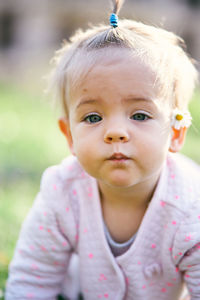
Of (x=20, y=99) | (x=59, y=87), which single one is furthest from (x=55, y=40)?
(x=59, y=87)

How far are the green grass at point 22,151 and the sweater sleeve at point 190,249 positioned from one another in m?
0.46

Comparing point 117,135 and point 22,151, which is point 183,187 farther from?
point 22,151

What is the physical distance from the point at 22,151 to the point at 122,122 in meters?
2.80

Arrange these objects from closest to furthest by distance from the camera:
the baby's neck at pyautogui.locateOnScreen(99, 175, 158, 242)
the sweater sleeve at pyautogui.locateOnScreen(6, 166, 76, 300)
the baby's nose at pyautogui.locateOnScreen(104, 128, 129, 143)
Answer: the baby's nose at pyautogui.locateOnScreen(104, 128, 129, 143) < the baby's neck at pyautogui.locateOnScreen(99, 175, 158, 242) < the sweater sleeve at pyautogui.locateOnScreen(6, 166, 76, 300)

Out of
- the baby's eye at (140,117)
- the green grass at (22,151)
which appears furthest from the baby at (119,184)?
the green grass at (22,151)

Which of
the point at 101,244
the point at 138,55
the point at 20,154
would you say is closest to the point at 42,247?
the point at 101,244

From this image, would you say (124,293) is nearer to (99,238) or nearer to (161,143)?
(99,238)

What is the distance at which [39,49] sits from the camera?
32.5ft

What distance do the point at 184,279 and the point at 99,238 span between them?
43cm

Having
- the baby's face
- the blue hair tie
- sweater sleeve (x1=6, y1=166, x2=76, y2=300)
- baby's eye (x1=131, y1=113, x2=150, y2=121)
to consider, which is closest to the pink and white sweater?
sweater sleeve (x1=6, y1=166, x2=76, y2=300)

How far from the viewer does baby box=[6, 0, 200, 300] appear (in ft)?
6.23

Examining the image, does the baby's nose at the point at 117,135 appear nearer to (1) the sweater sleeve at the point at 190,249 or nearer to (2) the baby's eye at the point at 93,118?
(2) the baby's eye at the point at 93,118

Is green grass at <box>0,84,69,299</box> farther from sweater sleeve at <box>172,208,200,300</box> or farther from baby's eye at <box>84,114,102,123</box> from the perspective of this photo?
sweater sleeve at <box>172,208,200,300</box>

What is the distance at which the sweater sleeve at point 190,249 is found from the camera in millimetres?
2000
